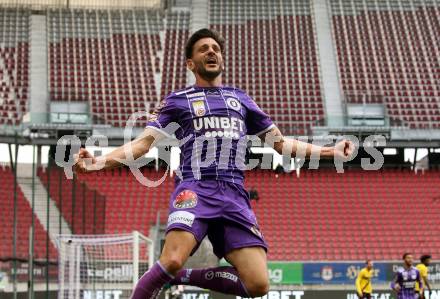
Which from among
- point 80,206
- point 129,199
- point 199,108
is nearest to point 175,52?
point 129,199

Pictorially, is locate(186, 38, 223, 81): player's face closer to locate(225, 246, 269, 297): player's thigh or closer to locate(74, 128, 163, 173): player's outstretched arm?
locate(74, 128, 163, 173): player's outstretched arm

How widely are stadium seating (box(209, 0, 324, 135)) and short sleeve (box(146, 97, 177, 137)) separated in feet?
74.4

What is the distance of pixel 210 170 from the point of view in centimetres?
529

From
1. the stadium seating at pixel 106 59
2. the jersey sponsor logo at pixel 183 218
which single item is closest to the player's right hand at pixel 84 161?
the jersey sponsor logo at pixel 183 218

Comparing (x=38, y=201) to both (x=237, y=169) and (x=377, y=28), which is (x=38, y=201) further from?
(x=237, y=169)

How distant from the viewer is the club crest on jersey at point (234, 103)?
5.49m

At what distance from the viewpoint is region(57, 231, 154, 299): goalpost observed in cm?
1336

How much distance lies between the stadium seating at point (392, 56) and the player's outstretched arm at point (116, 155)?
24.3m

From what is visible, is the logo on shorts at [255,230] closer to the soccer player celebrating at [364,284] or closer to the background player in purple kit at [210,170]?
the background player in purple kit at [210,170]

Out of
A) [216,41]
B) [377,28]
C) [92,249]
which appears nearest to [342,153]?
[216,41]

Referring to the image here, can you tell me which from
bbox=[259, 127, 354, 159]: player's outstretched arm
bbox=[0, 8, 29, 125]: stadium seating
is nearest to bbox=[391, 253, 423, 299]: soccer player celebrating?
bbox=[259, 127, 354, 159]: player's outstretched arm

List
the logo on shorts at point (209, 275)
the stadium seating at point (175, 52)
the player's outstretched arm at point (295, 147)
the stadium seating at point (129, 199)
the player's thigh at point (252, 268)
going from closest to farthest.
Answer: the player's thigh at point (252, 268), the logo on shorts at point (209, 275), the player's outstretched arm at point (295, 147), the stadium seating at point (129, 199), the stadium seating at point (175, 52)

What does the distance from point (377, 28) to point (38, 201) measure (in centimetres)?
1525

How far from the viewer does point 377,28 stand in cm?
3219
